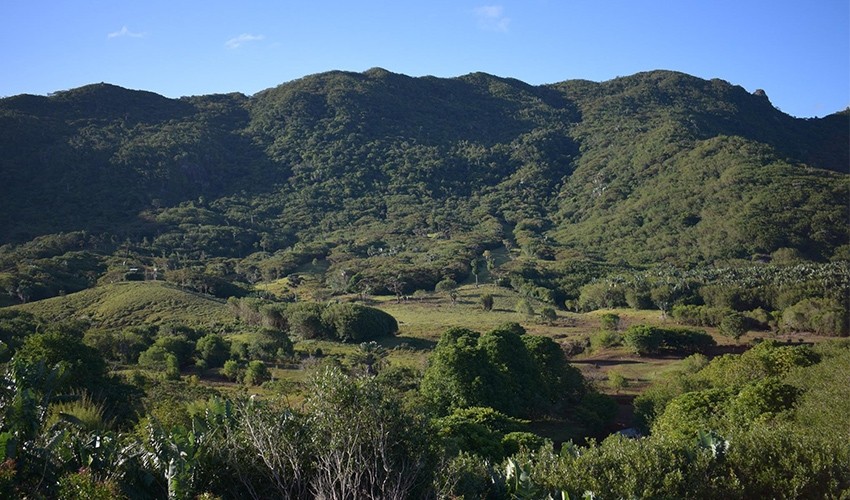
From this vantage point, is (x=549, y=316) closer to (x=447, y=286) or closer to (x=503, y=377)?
(x=447, y=286)

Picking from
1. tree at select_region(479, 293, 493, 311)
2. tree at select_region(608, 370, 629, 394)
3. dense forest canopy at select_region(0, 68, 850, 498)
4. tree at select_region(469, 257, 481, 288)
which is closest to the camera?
dense forest canopy at select_region(0, 68, 850, 498)

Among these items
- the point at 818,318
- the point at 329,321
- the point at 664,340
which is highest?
the point at 818,318

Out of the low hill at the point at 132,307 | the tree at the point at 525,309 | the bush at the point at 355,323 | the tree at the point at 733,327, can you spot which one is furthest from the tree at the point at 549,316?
the low hill at the point at 132,307

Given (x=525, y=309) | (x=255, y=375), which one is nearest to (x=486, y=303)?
(x=525, y=309)

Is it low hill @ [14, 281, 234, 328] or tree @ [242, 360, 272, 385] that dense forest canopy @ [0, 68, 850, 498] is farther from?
low hill @ [14, 281, 234, 328]

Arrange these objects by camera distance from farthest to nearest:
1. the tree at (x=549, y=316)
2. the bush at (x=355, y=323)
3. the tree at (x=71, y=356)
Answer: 1. the tree at (x=549, y=316)
2. the bush at (x=355, y=323)
3. the tree at (x=71, y=356)

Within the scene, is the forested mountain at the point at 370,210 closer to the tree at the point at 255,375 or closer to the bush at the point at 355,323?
the bush at the point at 355,323

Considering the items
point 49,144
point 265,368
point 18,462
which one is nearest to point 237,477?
point 18,462

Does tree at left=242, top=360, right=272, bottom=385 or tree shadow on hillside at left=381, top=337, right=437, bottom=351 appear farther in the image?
tree shadow on hillside at left=381, top=337, right=437, bottom=351

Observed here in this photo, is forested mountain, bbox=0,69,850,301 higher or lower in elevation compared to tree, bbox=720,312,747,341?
higher

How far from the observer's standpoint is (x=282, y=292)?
95.2 meters

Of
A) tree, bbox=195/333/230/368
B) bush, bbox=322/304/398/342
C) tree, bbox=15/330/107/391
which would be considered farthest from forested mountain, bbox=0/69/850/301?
tree, bbox=15/330/107/391

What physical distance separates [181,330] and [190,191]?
421 ft

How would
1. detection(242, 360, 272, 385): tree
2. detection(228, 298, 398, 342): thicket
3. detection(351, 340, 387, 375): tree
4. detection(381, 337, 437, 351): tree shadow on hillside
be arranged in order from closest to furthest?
detection(242, 360, 272, 385): tree, detection(351, 340, 387, 375): tree, detection(381, 337, 437, 351): tree shadow on hillside, detection(228, 298, 398, 342): thicket
